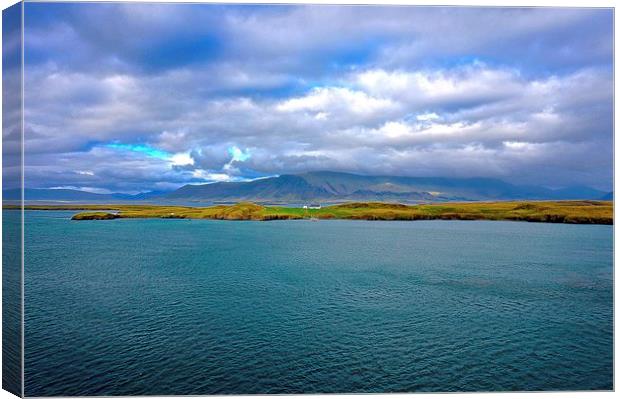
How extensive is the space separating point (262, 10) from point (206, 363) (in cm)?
1122

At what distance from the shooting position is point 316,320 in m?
13.8

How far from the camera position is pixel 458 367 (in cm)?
1059

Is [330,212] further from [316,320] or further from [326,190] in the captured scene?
[316,320]

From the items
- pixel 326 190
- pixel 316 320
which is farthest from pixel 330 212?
pixel 316 320

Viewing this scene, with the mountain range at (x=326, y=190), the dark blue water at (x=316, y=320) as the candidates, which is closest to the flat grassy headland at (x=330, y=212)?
the mountain range at (x=326, y=190)

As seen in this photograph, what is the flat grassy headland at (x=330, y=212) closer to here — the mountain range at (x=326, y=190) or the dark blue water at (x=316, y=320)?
the mountain range at (x=326, y=190)

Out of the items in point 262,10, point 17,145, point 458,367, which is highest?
point 262,10

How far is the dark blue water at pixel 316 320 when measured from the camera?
1012cm

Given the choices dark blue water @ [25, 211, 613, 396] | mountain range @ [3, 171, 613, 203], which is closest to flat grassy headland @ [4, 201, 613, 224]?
mountain range @ [3, 171, 613, 203]

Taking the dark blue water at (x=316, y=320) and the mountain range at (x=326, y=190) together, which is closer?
the dark blue water at (x=316, y=320)

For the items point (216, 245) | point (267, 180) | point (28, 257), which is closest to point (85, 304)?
point (28, 257)

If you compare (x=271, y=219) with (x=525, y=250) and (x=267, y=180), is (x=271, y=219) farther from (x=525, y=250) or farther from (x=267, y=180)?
(x=525, y=250)

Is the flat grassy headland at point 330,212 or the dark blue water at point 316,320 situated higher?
the flat grassy headland at point 330,212

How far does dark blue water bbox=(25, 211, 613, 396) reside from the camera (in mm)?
10125
